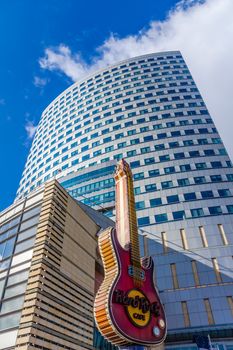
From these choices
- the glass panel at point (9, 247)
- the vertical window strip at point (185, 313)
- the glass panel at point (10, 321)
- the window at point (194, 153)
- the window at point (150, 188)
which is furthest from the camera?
the window at point (194, 153)

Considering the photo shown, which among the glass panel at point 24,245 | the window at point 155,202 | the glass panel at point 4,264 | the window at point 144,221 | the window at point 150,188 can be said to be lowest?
the glass panel at point 4,264

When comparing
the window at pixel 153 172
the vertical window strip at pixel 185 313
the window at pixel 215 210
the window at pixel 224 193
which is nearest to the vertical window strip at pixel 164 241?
the vertical window strip at pixel 185 313

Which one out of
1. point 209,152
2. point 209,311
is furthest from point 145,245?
point 209,152

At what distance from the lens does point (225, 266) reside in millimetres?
42938

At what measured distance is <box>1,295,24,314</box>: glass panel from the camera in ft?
65.0

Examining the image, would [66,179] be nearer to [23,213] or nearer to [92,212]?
[92,212]

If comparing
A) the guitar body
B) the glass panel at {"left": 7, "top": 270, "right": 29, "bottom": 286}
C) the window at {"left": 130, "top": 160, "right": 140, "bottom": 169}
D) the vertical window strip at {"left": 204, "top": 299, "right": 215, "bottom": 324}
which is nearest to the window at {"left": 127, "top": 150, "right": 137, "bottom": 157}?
the window at {"left": 130, "top": 160, "right": 140, "bottom": 169}

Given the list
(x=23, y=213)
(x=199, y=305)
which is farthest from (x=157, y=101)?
(x=23, y=213)

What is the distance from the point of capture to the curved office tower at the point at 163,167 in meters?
41.4

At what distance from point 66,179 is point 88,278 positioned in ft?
135

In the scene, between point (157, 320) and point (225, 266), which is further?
point (225, 266)

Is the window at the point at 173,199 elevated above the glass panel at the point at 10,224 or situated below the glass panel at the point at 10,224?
above

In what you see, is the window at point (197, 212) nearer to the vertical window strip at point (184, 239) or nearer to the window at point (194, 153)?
the vertical window strip at point (184, 239)

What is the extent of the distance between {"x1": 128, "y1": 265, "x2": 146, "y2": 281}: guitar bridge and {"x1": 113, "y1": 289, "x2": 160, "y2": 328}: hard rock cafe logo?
28.5 inches
